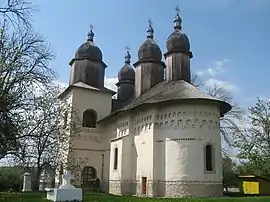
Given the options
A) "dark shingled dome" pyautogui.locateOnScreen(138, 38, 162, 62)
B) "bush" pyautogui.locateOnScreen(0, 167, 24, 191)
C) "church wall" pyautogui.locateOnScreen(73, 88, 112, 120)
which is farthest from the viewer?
"dark shingled dome" pyautogui.locateOnScreen(138, 38, 162, 62)

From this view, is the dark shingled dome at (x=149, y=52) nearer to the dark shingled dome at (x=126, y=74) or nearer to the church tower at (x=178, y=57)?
the church tower at (x=178, y=57)

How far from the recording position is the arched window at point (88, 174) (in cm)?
2825

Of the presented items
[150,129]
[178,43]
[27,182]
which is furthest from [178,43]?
[27,182]

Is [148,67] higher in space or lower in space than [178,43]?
lower

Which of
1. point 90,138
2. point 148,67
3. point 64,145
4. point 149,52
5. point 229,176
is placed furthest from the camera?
point 229,176

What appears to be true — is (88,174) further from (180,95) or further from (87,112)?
(180,95)

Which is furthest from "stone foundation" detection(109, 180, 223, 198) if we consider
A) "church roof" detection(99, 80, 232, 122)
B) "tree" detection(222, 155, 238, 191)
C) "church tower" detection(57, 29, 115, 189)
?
"tree" detection(222, 155, 238, 191)

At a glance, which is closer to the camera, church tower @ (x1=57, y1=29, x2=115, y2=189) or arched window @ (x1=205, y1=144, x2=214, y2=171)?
arched window @ (x1=205, y1=144, x2=214, y2=171)

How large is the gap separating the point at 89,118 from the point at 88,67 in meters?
5.12

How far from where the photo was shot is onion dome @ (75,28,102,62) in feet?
104

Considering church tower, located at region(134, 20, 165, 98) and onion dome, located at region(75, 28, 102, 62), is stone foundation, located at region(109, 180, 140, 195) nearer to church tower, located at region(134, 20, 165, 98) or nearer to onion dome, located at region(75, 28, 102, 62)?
church tower, located at region(134, 20, 165, 98)

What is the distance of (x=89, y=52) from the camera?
3197 cm

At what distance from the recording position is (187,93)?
21.1 metres

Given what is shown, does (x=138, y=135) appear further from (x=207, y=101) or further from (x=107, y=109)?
(x=107, y=109)
